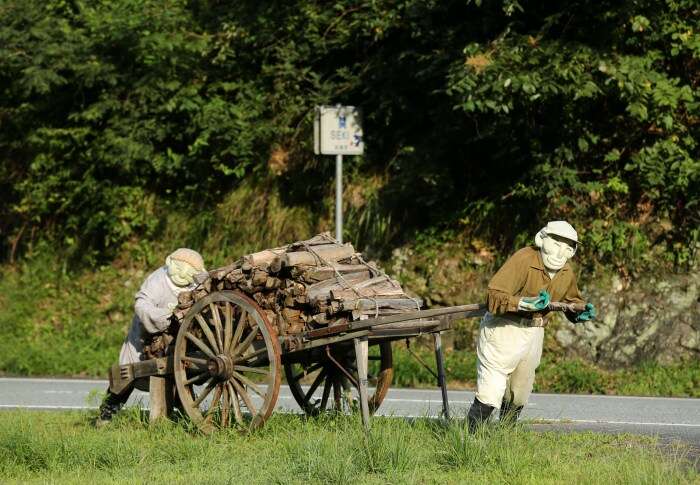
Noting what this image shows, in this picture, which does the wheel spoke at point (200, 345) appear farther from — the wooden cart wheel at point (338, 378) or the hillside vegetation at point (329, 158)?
the hillside vegetation at point (329, 158)

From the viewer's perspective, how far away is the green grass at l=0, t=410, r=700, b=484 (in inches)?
286

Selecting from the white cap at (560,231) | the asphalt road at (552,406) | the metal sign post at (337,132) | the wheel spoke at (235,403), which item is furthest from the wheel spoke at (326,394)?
the metal sign post at (337,132)

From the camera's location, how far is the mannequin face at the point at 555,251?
28.1 feet

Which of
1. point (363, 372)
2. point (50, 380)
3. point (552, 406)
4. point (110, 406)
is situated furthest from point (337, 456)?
point (50, 380)

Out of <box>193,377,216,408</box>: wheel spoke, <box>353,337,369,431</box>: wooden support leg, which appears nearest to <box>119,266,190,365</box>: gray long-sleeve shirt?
<box>193,377,216,408</box>: wheel spoke

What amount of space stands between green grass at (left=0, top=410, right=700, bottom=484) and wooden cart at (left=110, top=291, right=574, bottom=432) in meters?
0.33

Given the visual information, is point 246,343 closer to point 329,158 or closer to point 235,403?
point 235,403

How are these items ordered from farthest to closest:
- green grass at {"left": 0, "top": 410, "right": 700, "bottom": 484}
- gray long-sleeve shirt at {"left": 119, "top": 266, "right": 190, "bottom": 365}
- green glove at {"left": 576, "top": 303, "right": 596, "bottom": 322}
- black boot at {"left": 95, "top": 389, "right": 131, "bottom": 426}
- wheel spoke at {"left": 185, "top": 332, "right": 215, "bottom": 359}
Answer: black boot at {"left": 95, "top": 389, "right": 131, "bottom": 426} → gray long-sleeve shirt at {"left": 119, "top": 266, "right": 190, "bottom": 365} → wheel spoke at {"left": 185, "top": 332, "right": 215, "bottom": 359} → green glove at {"left": 576, "top": 303, "right": 596, "bottom": 322} → green grass at {"left": 0, "top": 410, "right": 700, "bottom": 484}

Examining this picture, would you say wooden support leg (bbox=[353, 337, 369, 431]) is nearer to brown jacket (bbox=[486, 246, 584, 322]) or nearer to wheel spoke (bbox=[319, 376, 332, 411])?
brown jacket (bbox=[486, 246, 584, 322])

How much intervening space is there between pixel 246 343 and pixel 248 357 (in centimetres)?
11

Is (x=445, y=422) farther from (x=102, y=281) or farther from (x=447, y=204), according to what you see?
(x=102, y=281)

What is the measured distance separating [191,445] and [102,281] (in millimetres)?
10997

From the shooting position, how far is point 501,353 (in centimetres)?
859

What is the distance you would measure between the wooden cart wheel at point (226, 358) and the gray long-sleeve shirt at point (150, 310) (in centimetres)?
35
